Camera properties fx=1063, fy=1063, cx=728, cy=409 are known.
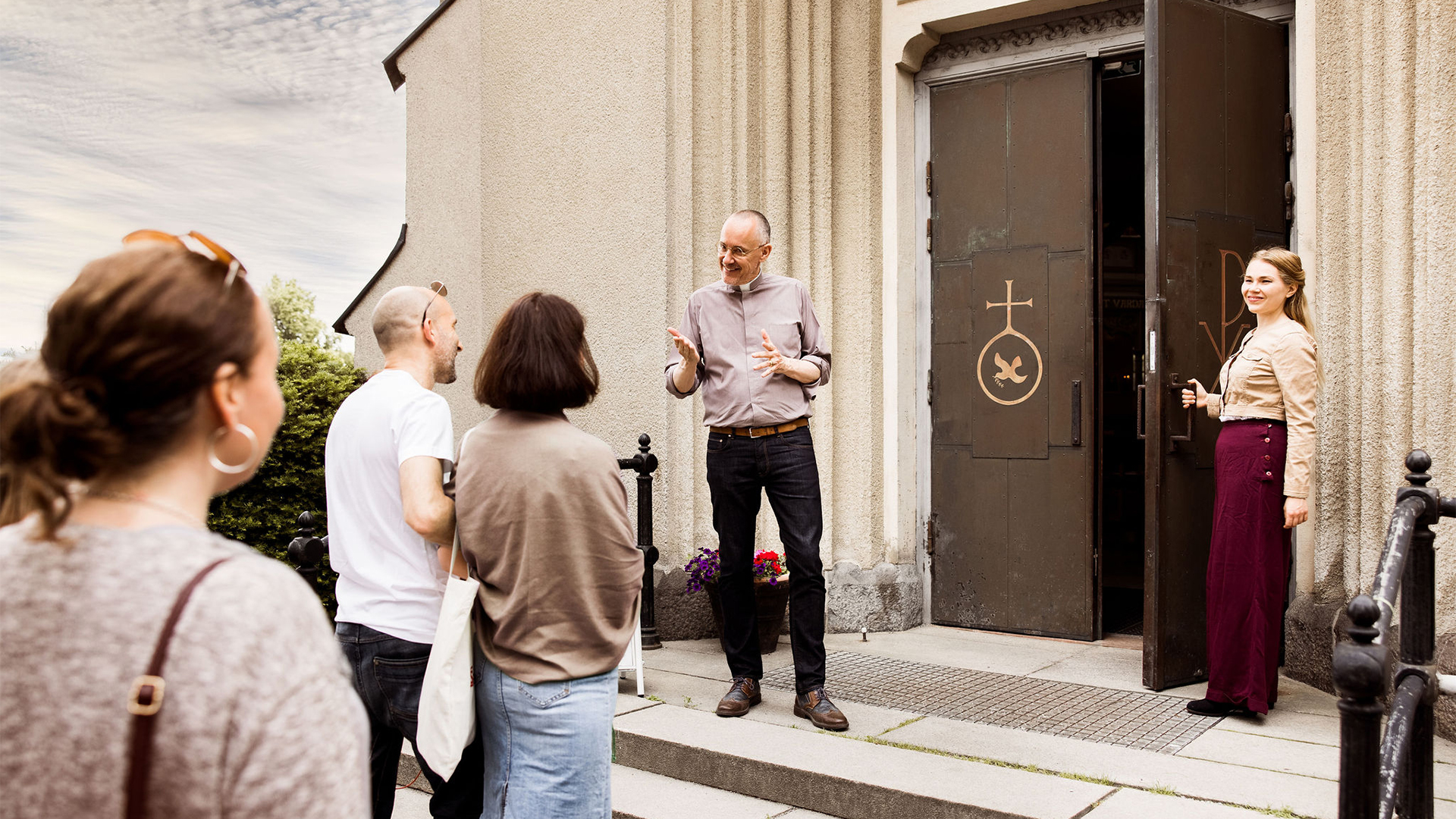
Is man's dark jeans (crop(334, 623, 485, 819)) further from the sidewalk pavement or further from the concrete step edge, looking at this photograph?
the concrete step edge

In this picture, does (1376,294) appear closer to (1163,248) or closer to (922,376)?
(1163,248)

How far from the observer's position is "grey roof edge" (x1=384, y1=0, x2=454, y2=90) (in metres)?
8.07

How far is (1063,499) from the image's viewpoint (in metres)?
5.93

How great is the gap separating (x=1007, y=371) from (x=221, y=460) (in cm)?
545

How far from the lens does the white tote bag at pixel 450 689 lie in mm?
2262

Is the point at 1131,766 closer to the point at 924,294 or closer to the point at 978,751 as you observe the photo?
the point at 978,751

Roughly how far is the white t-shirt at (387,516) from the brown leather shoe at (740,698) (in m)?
2.12

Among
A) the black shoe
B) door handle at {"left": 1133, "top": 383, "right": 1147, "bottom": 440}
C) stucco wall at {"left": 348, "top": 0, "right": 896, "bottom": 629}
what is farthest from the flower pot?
the black shoe

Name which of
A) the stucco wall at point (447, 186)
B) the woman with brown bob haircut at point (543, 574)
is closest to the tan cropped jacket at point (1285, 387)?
the woman with brown bob haircut at point (543, 574)

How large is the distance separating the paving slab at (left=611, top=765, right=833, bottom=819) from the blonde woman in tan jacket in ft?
6.30

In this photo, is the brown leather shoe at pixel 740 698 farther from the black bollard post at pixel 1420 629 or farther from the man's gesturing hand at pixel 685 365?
the black bollard post at pixel 1420 629

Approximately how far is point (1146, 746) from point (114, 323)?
12.8 feet

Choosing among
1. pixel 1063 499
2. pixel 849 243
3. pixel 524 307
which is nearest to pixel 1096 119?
pixel 849 243

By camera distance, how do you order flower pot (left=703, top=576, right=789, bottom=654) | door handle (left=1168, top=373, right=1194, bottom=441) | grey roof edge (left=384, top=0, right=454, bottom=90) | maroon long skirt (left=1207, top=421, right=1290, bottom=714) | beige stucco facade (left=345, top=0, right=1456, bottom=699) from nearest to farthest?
maroon long skirt (left=1207, top=421, right=1290, bottom=714) → door handle (left=1168, top=373, right=1194, bottom=441) → flower pot (left=703, top=576, right=789, bottom=654) → beige stucco facade (left=345, top=0, right=1456, bottom=699) → grey roof edge (left=384, top=0, right=454, bottom=90)
